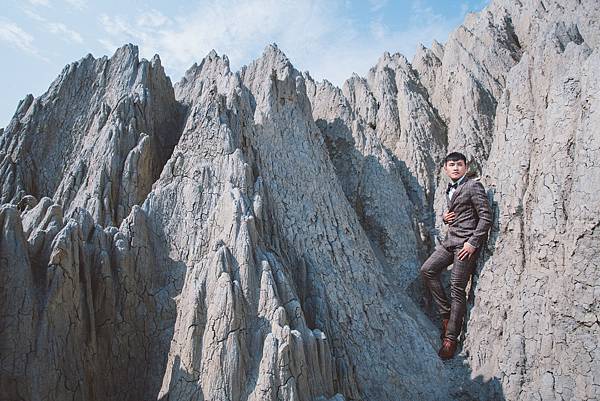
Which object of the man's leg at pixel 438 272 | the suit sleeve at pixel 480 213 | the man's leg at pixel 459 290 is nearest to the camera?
the suit sleeve at pixel 480 213

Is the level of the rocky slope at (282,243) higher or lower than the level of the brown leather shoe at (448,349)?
higher

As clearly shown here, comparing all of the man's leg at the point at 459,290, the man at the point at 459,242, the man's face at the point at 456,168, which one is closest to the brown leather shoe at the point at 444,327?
the man at the point at 459,242

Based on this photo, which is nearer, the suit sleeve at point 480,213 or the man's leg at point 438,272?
the suit sleeve at point 480,213

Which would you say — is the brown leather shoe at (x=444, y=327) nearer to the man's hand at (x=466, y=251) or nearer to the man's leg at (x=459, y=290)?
the man's leg at (x=459, y=290)

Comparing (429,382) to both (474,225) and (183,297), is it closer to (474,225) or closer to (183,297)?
(474,225)

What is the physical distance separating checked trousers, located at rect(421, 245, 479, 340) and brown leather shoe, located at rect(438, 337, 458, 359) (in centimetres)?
8

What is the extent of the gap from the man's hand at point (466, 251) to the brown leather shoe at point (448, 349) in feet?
5.02

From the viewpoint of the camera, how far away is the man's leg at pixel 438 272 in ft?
28.3

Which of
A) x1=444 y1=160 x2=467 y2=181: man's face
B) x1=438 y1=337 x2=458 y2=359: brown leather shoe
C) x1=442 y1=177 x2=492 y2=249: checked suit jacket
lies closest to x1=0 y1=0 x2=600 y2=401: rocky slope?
x1=438 y1=337 x2=458 y2=359: brown leather shoe

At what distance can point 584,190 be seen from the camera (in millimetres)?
6863

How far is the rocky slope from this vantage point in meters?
6.41

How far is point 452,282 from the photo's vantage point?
330 inches

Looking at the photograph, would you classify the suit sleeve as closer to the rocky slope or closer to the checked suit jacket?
the checked suit jacket

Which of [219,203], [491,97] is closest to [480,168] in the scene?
[491,97]
